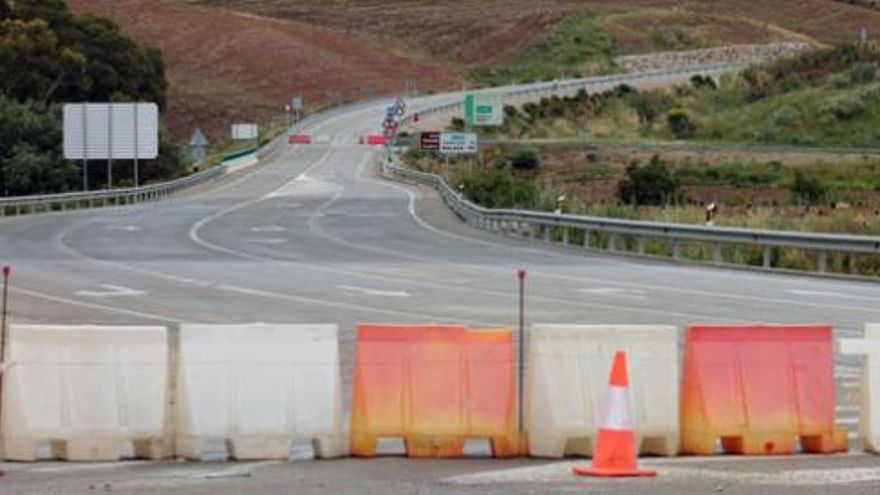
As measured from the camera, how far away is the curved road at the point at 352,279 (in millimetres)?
23938

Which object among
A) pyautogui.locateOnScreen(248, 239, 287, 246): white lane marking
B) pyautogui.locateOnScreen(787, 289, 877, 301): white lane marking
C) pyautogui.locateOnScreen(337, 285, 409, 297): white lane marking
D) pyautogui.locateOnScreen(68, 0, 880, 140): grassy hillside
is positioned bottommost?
pyautogui.locateOnScreen(248, 239, 287, 246): white lane marking

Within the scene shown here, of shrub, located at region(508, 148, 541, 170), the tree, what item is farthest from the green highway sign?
the tree

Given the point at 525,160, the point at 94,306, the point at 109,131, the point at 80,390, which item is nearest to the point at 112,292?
the point at 94,306

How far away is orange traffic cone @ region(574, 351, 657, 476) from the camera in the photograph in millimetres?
11359

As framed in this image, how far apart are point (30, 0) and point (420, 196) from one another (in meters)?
37.0

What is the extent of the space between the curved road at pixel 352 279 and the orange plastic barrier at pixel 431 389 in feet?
13.2

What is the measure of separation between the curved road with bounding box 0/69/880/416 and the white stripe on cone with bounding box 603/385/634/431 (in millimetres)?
4541

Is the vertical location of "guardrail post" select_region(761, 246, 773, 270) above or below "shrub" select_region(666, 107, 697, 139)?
below

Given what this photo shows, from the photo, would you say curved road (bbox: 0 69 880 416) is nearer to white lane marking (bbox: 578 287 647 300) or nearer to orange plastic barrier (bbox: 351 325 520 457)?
white lane marking (bbox: 578 287 647 300)

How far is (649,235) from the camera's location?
37688 millimetres

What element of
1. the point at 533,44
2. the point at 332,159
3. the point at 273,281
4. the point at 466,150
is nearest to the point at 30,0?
the point at 332,159

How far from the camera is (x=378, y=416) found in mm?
12656

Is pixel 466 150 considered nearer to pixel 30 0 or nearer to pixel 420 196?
pixel 420 196

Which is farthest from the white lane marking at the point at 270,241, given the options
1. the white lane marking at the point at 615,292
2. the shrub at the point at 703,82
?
the shrub at the point at 703,82
